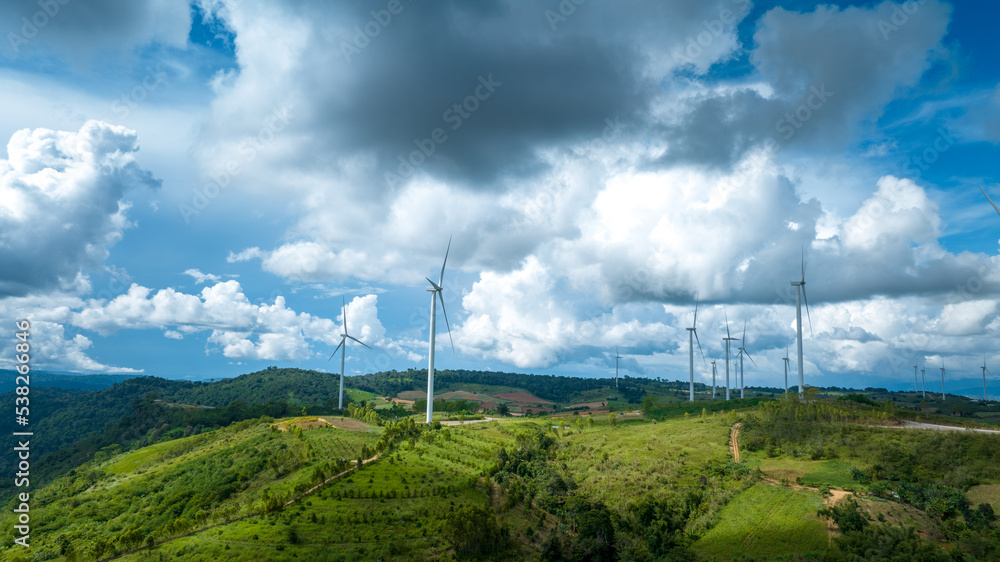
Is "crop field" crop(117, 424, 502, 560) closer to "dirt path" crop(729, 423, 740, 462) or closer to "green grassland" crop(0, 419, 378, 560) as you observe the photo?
"green grassland" crop(0, 419, 378, 560)

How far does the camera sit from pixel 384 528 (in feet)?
228

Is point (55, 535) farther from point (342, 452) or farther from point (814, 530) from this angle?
point (814, 530)

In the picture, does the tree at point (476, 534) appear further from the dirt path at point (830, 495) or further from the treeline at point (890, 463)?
the dirt path at point (830, 495)

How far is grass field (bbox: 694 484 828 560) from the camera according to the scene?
60094 mm

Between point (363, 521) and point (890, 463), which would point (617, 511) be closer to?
point (363, 521)

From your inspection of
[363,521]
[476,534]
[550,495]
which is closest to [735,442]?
[550,495]

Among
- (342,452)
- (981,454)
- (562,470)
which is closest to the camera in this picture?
(981,454)

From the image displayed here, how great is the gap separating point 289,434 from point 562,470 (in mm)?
66629

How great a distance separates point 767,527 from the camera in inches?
2549

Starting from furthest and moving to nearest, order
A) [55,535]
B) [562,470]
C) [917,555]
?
[562,470] → [55,535] → [917,555]

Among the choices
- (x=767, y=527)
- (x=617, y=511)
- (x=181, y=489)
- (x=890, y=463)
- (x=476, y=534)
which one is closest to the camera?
(x=767, y=527)

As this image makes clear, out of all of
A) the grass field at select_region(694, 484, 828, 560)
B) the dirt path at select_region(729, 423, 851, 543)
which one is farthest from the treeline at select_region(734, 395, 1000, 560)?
the grass field at select_region(694, 484, 828, 560)

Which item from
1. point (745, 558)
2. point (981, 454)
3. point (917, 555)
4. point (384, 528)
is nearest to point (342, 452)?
point (384, 528)

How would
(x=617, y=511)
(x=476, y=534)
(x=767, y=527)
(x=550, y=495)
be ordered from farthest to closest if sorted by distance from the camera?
(x=550, y=495) < (x=617, y=511) < (x=476, y=534) < (x=767, y=527)
